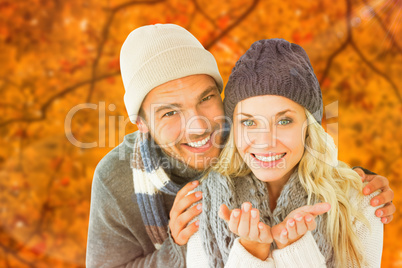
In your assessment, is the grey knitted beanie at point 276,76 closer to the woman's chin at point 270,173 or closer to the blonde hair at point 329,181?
the blonde hair at point 329,181

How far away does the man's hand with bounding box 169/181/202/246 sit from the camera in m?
1.11

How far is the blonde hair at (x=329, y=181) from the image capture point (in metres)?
1.05

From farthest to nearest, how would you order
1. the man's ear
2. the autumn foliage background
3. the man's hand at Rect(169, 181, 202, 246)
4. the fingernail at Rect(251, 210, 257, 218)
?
the autumn foliage background, the man's ear, the man's hand at Rect(169, 181, 202, 246), the fingernail at Rect(251, 210, 257, 218)

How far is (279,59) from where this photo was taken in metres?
1.03

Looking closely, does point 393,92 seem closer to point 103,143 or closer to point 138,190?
point 138,190

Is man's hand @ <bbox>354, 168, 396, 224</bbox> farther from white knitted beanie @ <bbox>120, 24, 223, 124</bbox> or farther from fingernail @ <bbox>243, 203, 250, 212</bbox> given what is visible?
white knitted beanie @ <bbox>120, 24, 223, 124</bbox>

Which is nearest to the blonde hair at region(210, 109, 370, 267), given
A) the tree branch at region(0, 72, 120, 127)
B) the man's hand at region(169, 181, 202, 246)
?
the man's hand at region(169, 181, 202, 246)

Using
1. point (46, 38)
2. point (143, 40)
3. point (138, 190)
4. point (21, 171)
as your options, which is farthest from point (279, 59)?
point (21, 171)

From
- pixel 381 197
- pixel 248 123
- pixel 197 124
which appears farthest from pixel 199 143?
pixel 381 197

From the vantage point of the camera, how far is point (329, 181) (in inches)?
43.1

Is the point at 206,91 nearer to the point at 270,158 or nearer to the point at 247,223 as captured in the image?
the point at 270,158

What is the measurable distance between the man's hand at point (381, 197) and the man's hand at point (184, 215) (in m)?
0.51

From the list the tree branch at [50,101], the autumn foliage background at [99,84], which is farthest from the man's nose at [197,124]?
the tree branch at [50,101]

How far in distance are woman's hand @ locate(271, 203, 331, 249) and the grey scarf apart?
0.12 m
